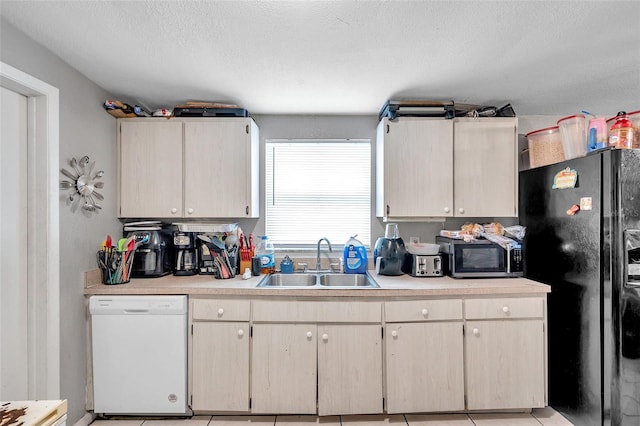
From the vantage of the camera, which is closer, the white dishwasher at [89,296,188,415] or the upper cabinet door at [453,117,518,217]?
the white dishwasher at [89,296,188,415]

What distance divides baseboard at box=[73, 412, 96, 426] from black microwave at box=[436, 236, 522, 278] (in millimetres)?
2580

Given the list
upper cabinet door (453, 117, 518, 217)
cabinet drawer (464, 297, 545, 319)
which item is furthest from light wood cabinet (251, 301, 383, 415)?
upper cabinet door (453, 117, 518, 217)

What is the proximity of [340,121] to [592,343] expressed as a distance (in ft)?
7.46

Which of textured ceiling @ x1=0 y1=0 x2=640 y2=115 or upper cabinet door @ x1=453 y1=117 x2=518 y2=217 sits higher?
textured ceiling @ x1=0 y1=0 x2=640 y2=115

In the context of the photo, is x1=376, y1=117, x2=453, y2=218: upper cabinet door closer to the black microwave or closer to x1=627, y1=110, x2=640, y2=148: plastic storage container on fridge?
the black microwave

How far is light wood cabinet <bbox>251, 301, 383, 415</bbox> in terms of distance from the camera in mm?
1925

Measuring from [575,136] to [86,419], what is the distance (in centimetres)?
362

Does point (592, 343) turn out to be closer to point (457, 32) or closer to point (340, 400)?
point (340, 400)

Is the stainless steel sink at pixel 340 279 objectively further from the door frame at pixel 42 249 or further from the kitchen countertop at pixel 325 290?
the door frame at pixel 42 249

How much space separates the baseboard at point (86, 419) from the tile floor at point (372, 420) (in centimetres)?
3

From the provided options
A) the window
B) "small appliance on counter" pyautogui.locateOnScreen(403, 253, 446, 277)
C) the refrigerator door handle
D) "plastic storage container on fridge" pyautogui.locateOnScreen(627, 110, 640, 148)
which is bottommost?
"small appliance on counter" pyautogui.locateOnScreen(403, 253, 446, 277)

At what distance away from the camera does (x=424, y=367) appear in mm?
1935

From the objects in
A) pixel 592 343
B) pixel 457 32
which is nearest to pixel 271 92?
pixel 457 32

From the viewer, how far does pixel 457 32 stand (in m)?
1.52
